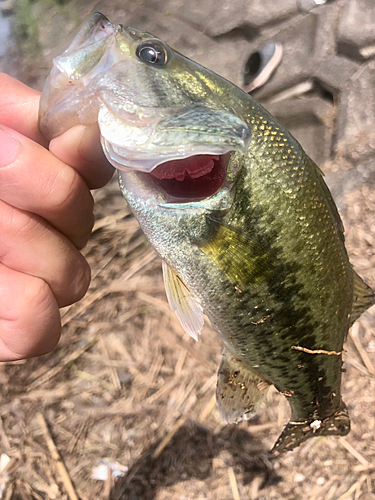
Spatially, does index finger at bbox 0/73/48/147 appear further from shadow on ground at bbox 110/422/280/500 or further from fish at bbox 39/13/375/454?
shadow on ground at bbox 110/422/280/500

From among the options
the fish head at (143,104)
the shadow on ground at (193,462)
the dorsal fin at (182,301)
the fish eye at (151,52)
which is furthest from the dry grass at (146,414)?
the fish eye at (151,52)

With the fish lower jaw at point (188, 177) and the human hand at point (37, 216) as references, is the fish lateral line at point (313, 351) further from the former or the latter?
the human hand at point (37, 216)

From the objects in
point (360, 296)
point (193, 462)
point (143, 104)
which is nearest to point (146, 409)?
point (193, 462)

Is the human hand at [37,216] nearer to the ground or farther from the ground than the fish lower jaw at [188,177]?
nearer to the ground

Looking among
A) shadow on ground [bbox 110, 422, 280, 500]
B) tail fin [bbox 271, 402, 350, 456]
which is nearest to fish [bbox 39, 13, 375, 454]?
tail fin [bbox 271, 402, 350, 456]

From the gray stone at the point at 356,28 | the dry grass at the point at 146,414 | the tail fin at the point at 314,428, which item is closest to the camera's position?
the tail fin at the point at 314,428

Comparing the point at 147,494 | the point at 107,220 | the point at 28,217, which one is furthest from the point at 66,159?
the point at 147,494
